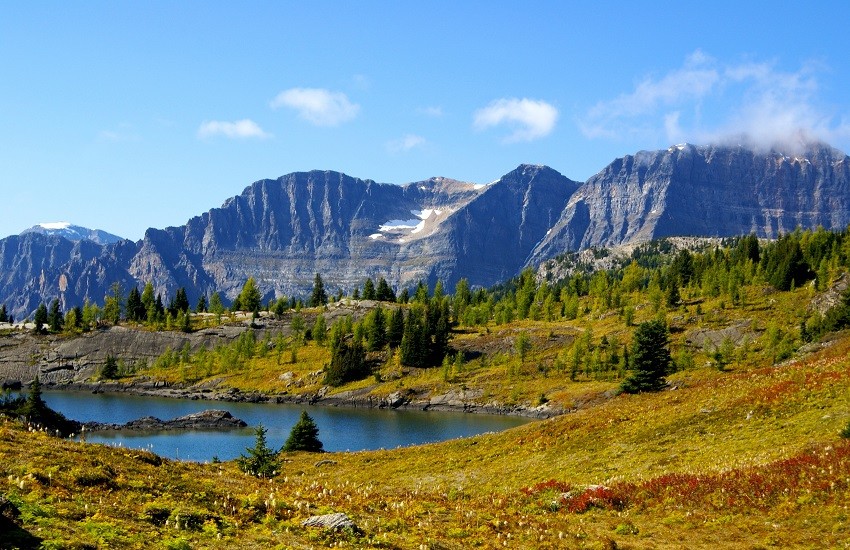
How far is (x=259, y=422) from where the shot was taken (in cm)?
12000

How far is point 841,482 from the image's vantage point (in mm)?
24453

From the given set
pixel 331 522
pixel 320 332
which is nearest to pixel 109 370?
pixel 320 332

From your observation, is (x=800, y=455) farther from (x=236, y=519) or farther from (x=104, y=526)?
(x=104, y=526)

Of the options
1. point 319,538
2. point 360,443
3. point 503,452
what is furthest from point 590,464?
point 360,443

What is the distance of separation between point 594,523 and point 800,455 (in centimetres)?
1115

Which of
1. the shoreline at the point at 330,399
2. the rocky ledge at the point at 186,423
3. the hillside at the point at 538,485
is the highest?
the hillside at the point at 538,485

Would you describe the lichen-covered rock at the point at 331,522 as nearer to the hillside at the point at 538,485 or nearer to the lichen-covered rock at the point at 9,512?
the hillside at the point at 538,485

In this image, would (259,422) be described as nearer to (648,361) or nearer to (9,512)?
→ (648,361)

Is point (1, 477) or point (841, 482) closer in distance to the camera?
point (1, 477)

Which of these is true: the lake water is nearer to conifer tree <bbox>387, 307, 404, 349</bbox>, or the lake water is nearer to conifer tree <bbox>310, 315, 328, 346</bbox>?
conifer tree <bbox>387, 307, 404, 349</bbox>

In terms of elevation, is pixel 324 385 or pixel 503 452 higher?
pixel 503 452

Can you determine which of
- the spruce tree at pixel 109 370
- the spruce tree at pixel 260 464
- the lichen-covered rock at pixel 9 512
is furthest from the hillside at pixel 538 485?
the spruce tree at pixel 109 370

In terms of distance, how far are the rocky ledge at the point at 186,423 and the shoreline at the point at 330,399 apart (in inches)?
1434

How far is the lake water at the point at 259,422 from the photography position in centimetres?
9750
